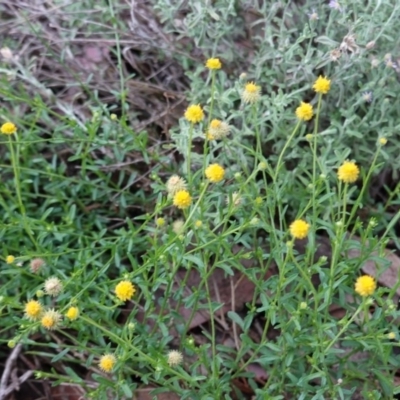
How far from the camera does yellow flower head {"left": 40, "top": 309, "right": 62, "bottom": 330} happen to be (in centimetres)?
150

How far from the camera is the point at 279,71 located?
7.40 ft

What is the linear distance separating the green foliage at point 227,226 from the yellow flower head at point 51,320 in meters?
0.04

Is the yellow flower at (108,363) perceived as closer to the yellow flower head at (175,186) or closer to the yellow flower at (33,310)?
the yellow flower at (33,310)

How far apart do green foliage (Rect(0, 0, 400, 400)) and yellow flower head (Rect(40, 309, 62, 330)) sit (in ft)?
0.13

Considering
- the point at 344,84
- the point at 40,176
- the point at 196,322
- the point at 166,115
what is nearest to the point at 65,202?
the point at 40,176

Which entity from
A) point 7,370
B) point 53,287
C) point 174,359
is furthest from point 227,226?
point 7,370

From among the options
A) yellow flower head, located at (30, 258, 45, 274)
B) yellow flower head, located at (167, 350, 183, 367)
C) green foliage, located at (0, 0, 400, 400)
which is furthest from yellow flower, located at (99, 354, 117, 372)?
yellow flower head, located at (30, 258, 45, 274)

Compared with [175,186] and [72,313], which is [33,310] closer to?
[72,313]

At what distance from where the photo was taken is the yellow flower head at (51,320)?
4.94 ft

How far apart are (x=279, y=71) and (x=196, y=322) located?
0.89 meters

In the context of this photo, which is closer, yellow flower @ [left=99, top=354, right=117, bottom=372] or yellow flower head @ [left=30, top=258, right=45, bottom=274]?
yellow flower @ [left=99, top=354, right=117, bottom=372]

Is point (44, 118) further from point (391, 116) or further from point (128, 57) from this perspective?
point (391, 116)

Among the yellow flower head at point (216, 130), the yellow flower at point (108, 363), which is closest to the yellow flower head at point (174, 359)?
the yellow flower at point (108, 363)

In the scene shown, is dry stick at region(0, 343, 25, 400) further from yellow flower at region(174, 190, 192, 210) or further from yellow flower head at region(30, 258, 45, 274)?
yellow flower at region(174, 190, 192, 210)
